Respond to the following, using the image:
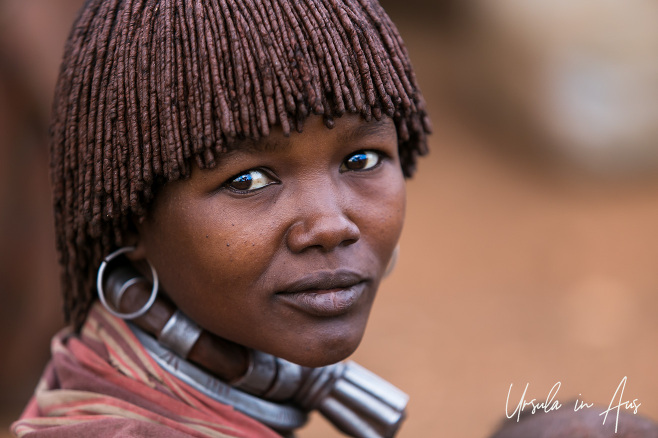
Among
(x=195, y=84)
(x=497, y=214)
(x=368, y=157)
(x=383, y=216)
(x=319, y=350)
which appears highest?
(x=195, y=84)

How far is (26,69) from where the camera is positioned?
10.0ft

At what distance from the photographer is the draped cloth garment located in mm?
1397

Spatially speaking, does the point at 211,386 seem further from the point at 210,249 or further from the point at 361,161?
the point at 361,161

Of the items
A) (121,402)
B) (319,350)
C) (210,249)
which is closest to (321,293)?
(319,350)

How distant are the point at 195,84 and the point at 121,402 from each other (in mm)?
598

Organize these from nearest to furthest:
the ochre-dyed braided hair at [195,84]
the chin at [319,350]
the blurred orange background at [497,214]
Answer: the ochre-dyed braided hair at [195,84] → the chin at [319,350] → the blurred orange background at [497,214]

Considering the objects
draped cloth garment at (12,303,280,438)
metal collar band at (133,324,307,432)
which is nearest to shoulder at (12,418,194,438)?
draped cloth garment at (12,303,280,438)

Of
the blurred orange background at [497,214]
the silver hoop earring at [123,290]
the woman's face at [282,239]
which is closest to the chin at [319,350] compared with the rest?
the woman's face at [282,239]

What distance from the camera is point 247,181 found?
1.37m

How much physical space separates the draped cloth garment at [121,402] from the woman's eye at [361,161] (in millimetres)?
509

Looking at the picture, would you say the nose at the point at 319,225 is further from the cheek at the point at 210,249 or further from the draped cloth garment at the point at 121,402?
the draped cloth garment at the point at 121,402

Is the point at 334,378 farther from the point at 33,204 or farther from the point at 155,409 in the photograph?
the point at 33,204

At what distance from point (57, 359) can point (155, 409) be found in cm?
30

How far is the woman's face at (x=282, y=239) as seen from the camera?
4.45 feet
